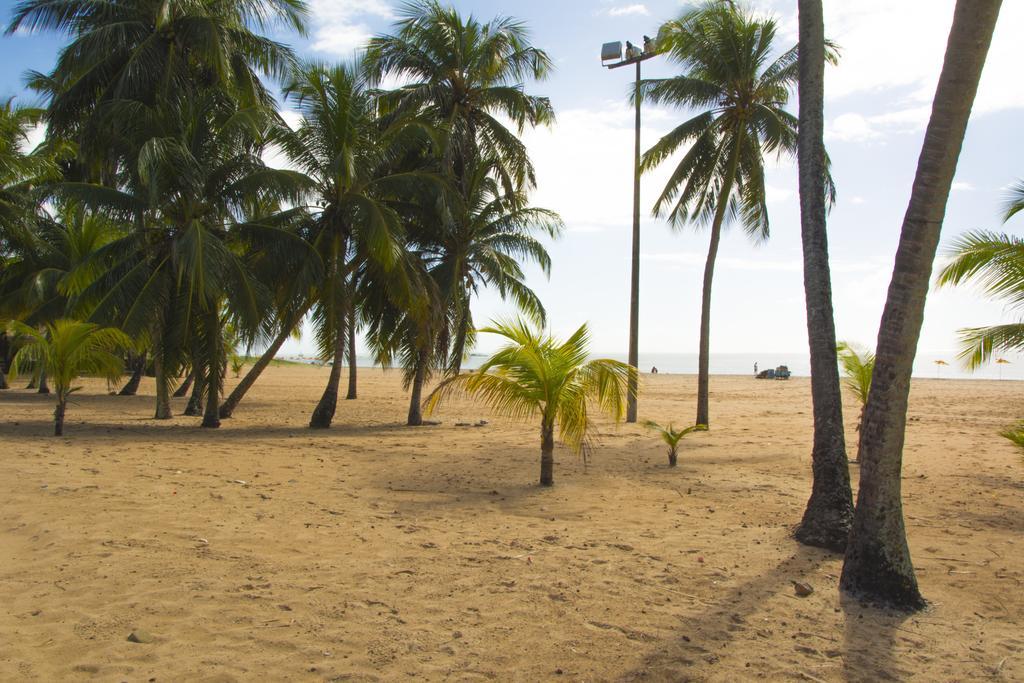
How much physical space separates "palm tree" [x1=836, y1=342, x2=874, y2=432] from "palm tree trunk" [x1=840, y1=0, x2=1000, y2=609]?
6370mm

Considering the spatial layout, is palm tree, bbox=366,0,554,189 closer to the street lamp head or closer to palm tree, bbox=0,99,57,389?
the street lamp head

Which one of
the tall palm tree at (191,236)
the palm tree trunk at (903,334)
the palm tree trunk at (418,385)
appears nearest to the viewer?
the palm tree trunk at (903,334)

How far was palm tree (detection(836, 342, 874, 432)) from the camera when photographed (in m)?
10.8

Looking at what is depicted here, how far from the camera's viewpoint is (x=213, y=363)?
44.0 feet

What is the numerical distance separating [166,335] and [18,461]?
5354 millimetres

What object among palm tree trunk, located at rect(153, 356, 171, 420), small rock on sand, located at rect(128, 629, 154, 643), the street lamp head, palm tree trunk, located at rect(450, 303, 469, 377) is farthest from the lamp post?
small rock on sand, located at rect(128, 629, 154, 643)

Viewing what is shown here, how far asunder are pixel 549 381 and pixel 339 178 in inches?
299

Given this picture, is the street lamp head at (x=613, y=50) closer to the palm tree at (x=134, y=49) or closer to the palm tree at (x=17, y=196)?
the palm tree at (x=134, y=49)

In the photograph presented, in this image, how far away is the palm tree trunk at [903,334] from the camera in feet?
15.3

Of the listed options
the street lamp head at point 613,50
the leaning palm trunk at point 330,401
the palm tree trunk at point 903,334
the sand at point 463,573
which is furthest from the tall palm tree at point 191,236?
the palm tree trunk at point 903,334

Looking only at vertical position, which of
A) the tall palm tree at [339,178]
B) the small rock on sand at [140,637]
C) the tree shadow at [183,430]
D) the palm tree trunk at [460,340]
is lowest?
the small rock on sand at [140,637]

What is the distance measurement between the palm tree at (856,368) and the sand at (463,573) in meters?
1.62

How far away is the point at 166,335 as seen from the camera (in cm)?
1344

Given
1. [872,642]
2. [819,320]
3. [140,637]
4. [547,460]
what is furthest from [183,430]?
[872,642]
